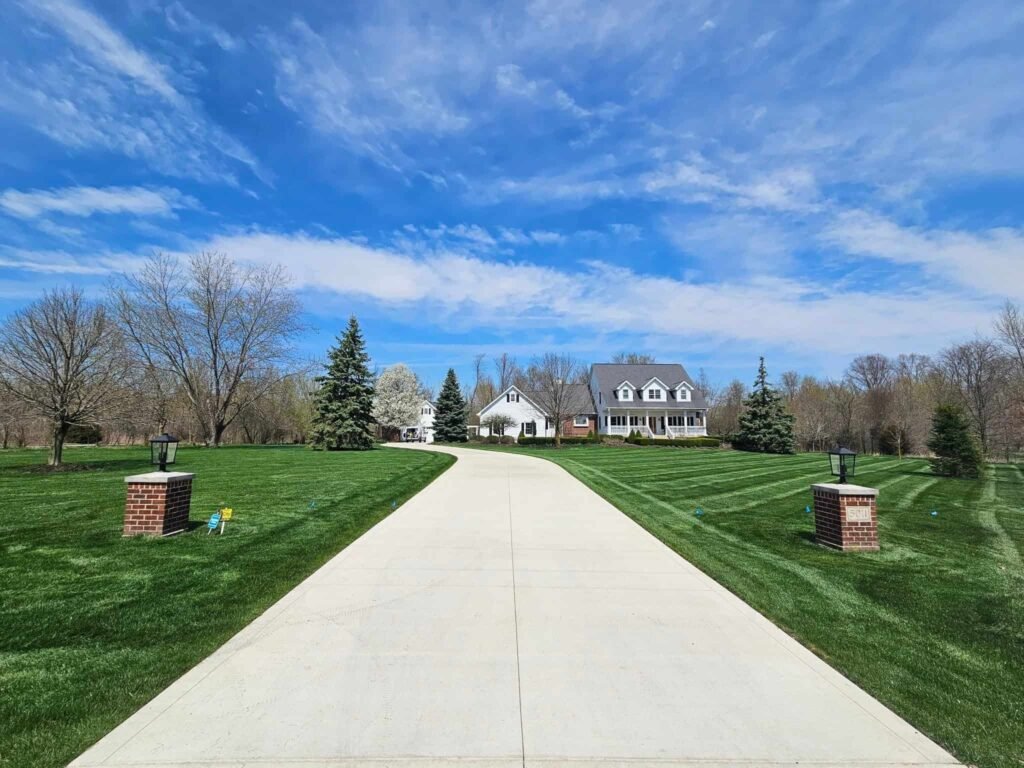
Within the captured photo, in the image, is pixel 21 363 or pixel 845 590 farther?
pixel 21 363

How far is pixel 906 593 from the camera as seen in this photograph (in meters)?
4.82

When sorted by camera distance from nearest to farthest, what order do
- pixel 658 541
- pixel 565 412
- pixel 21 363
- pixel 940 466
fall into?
pixel 658 541 → pixel 21 363 → pixel 940 466 → pixel 565 412

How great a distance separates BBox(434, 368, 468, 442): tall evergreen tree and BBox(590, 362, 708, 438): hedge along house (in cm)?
1239

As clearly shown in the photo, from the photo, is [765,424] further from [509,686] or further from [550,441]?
[509,686]

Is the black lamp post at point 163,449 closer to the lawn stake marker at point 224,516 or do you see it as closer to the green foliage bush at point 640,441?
the lawn stake marker at point 224,516

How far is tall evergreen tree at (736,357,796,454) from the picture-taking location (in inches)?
1272

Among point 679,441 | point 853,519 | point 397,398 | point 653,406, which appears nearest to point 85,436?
point 397,398

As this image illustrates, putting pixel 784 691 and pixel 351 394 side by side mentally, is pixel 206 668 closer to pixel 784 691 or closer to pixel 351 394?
pixel 784 691

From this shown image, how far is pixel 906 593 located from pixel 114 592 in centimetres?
727

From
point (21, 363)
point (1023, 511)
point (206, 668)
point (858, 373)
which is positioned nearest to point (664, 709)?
point (206, 668)

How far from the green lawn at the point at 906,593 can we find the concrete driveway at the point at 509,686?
0.91 ft

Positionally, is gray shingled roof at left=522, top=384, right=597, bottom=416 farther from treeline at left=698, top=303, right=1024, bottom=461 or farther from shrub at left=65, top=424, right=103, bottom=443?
shrub at left=65, top=424, right=103, bottom=443

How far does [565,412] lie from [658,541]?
35.5m

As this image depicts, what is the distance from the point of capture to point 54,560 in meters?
5.26
